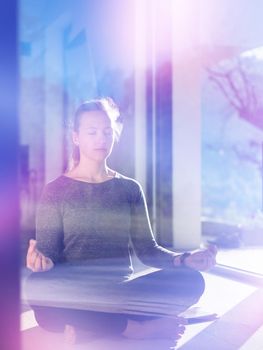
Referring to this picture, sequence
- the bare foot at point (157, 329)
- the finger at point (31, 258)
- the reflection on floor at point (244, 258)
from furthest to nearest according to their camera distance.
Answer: the reflection on floor at point (244, 258)
the bare foot at point (157, 329)
the finger at point (31, 258)

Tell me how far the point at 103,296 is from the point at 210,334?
15.2 inches

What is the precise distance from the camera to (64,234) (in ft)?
4.90

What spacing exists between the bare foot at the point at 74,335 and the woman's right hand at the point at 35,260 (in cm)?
26

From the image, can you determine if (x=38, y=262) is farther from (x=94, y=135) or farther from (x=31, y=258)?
(x=94, y=135)

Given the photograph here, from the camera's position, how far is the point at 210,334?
1628 millimetres

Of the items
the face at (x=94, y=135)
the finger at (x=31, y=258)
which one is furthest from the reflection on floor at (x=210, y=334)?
the face at (x=94, y=135)

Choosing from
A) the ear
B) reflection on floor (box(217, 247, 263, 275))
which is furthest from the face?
reflection on floor (box(217, 247, 263, 275))

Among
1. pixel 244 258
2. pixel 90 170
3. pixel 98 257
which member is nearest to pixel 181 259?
pixel 98 257

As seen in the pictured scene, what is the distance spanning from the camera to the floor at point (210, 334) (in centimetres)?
150

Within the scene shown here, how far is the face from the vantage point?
58.8 inches

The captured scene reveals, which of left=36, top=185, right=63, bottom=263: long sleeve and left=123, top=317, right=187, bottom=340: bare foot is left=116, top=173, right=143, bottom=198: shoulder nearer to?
left=36, top=185, right=63, bottom=263: long sleeve

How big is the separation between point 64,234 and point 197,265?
38 centimetres

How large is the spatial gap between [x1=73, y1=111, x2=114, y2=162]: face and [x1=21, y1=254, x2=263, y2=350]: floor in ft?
1.58

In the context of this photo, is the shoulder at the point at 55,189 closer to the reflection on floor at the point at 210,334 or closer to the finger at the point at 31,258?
the finger at the point at 31,258
